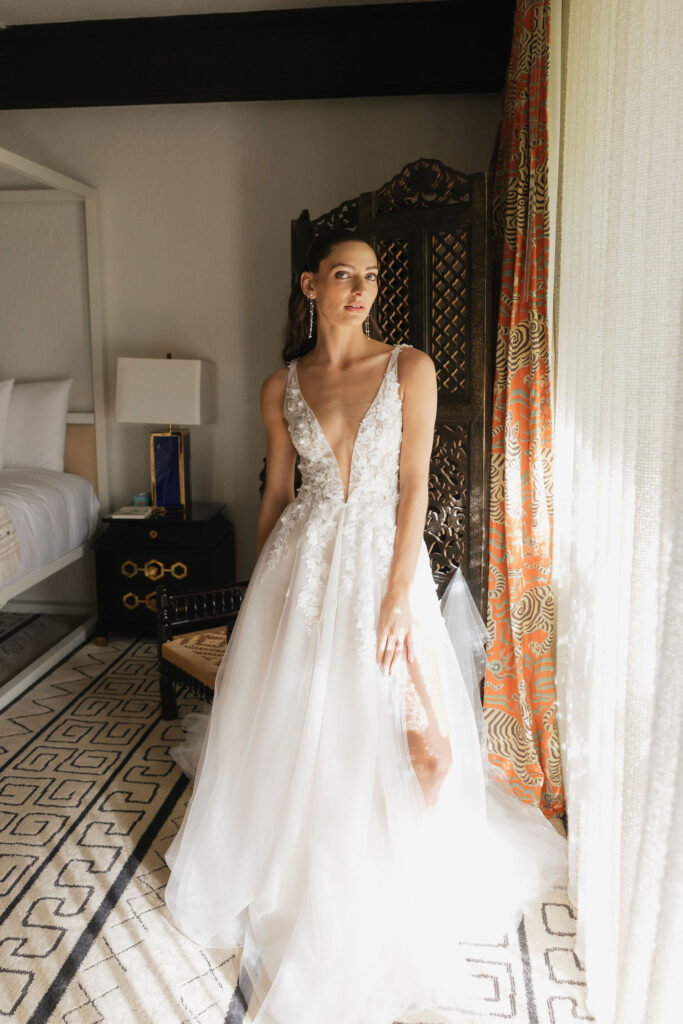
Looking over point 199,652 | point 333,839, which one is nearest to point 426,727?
point 333,839

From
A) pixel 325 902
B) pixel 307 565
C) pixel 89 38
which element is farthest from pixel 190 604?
pixel 89 38

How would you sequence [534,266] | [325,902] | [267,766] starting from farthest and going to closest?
[534,266], [267,766], [325,902]

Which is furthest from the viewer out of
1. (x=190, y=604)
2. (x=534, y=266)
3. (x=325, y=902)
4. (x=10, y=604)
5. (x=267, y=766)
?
(x=10, y=604)

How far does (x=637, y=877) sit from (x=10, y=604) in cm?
391

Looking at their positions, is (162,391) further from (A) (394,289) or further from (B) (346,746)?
(B) (346,746)

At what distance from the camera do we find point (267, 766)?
1.88m

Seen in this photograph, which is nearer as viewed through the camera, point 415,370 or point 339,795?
point 339,795

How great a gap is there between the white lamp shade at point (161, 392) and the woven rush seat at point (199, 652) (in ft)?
3.58

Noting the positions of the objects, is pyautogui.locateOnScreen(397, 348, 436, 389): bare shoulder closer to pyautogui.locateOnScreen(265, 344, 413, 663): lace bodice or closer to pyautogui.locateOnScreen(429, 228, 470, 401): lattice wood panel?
pyautogui.locateOnScreen(265, 344, 413, 663): lace bodice

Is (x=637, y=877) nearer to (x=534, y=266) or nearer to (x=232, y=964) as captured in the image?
(x=232, y=964)

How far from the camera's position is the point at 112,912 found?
2.06 metres

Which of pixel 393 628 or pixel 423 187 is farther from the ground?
Result: pixel 423 187

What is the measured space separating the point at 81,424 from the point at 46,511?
2.40ft

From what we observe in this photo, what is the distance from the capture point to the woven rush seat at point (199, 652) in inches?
111
